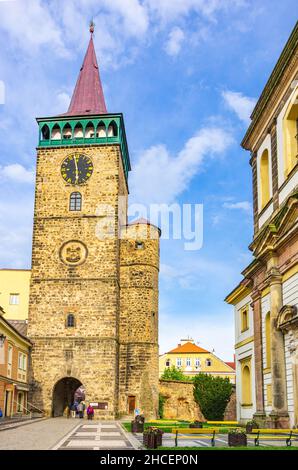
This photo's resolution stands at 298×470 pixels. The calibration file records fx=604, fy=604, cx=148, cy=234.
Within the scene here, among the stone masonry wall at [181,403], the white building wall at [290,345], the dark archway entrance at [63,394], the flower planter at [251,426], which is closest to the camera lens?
the white building wall at [290,345]

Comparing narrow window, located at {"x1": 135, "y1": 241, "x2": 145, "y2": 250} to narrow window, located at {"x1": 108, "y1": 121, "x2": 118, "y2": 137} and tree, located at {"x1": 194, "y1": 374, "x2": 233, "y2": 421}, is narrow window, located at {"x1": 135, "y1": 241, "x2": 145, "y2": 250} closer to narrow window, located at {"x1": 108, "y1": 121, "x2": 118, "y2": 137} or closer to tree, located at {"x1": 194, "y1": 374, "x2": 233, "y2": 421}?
narrow window, located at {"x1": 108, "y1": 121, "x2": 118, "y2": 137}

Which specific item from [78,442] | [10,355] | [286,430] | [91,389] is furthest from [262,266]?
[91,389]

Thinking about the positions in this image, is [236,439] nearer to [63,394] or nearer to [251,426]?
[251,426]

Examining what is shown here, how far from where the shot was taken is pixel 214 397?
155 ft

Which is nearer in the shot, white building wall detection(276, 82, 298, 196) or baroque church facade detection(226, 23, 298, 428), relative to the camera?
baroque church facade detection(226, 23, 298, 428)

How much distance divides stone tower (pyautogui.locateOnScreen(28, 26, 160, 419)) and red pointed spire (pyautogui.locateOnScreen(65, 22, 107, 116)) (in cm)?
31

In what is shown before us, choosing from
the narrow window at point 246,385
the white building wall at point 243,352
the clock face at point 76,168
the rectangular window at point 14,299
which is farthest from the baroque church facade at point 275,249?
the rectangular window at point 14,299

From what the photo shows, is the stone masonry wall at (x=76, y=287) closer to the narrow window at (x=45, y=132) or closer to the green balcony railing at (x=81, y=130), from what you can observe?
the green balcony railing at (x=81, y=130)

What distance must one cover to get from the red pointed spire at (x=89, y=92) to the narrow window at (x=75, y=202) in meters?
6.87

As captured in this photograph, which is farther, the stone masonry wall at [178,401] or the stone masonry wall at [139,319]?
the stone masonry wall at [178,401]

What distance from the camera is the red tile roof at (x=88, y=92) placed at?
159 feet

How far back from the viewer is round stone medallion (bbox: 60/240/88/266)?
141 ft

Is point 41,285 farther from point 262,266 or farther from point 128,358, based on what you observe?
point 262,266

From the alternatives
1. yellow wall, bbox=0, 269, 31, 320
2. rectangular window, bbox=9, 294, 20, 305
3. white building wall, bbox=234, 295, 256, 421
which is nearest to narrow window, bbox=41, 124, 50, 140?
yellow wall, bbox=0, 269, 31, 320
